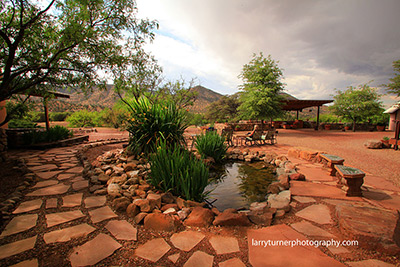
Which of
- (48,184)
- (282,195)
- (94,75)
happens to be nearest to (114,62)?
(94,75)

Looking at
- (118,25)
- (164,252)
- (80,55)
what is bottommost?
(164,252)

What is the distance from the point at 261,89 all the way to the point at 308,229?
10754mm

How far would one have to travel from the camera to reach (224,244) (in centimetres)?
146

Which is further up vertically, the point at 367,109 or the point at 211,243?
the point at 367,109

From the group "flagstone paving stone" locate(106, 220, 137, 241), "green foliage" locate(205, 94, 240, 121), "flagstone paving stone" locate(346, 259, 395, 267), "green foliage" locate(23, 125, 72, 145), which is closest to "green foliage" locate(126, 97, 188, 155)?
"flagstone paving stone" locate(106, 220, 137, 241)

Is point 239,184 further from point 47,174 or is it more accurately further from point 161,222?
point 47,174

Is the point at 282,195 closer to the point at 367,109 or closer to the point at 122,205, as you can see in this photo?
the point at 122,205

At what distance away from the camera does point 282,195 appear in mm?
2377

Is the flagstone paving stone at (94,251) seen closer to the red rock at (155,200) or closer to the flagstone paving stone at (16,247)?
the flagstone paving stone at (16,247)

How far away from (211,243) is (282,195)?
4.49ft

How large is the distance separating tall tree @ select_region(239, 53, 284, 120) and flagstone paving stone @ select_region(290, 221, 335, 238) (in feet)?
31.5

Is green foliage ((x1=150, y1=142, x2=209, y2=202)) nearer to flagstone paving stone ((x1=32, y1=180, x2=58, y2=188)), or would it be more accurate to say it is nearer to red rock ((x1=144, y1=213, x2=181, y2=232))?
red rock ((x1=144, y1=213, x2=181, y2=232))

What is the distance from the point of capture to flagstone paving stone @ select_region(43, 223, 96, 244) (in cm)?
144

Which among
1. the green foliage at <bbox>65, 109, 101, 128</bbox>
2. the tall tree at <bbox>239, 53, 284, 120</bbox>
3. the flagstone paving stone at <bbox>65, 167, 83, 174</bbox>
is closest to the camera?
the flagstone paving stone at <bbox>65, 167, 83, 174</bbox>
